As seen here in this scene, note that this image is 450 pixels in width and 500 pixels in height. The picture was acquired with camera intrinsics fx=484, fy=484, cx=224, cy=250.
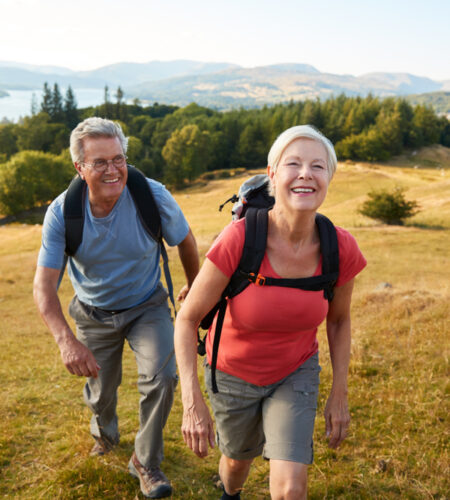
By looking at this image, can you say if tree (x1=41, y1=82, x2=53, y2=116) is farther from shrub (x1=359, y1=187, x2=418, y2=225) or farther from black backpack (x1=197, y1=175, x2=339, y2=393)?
black backpack (x1=197, y1=175, x2=339, y2=393)

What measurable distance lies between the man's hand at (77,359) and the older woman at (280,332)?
3.12ft

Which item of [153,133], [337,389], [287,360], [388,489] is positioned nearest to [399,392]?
[388,489]

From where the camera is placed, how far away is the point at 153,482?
145 inches

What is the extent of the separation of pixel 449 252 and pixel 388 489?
63.7 feet

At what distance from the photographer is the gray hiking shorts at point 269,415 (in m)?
2.79

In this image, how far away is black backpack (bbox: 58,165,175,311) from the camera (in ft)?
12.3

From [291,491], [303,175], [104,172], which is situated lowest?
[291,491]

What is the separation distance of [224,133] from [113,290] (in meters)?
94.4

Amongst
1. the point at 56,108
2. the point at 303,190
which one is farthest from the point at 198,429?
the point at 56,108

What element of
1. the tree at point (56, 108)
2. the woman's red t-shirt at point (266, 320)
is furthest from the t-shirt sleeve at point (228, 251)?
the tree at point (56, 108)

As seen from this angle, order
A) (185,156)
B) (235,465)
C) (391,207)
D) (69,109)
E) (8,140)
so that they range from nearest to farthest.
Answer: (235,465)
(391,207)
(185,156)
(8,140)
(69,109)

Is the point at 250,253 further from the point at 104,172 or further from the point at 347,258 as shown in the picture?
the point at 104,172

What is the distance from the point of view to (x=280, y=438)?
279cm

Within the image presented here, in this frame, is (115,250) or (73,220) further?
(115,250)
